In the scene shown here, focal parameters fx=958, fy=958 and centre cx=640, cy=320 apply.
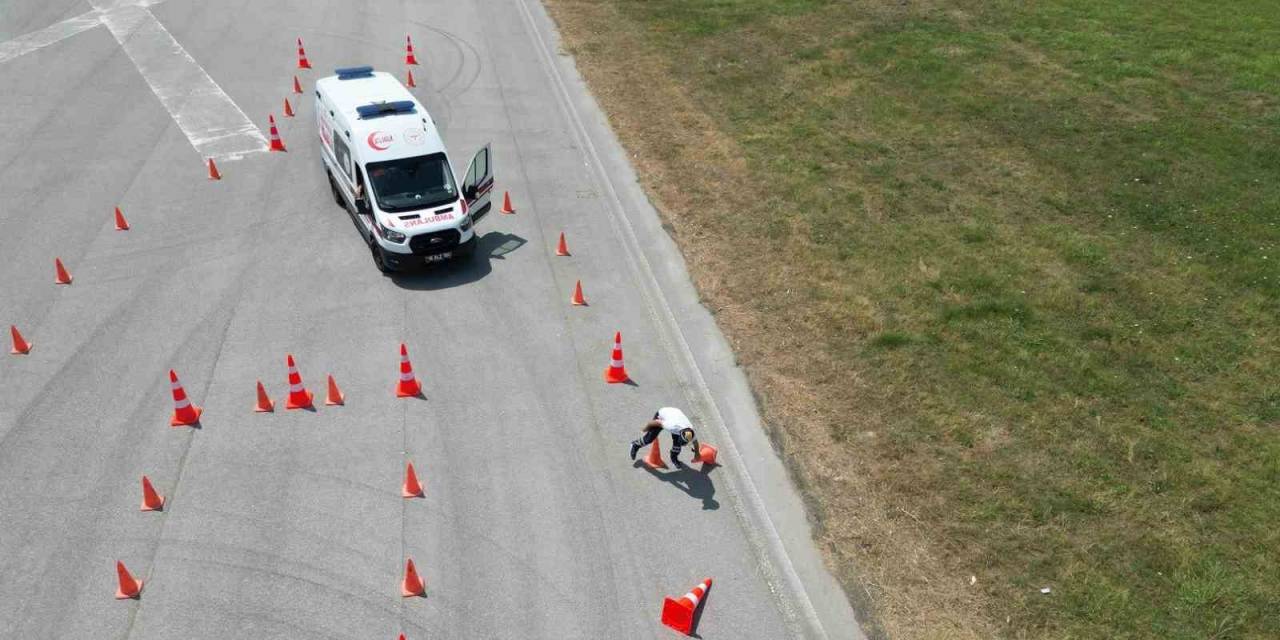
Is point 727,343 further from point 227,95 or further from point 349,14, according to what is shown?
point 349,14

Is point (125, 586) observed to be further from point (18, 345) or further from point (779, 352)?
point (779, 352)

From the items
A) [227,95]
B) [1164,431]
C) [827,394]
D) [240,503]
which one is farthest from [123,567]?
[227,95]

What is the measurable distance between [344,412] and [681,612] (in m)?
5.84

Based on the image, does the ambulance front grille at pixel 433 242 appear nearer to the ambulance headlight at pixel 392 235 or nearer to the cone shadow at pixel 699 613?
the ambulance headlight at pixel 392 235

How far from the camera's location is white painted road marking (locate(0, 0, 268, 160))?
2191cm

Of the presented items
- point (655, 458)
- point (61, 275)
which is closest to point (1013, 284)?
point (655, 458)

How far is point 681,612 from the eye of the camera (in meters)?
10.0

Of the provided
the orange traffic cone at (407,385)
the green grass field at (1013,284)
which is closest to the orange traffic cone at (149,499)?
the orange traffic cone at (407,385)

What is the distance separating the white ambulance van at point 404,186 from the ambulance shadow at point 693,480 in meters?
6.08

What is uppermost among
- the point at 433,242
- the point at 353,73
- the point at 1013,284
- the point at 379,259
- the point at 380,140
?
the point at 353,73

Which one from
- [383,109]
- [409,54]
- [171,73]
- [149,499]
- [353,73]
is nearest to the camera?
[149,499]

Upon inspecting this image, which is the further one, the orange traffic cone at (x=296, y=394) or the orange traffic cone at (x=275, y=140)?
the orange traffic cone at (x=275, y=140)

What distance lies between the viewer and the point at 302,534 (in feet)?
36.4

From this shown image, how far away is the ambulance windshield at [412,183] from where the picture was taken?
16.6 m
